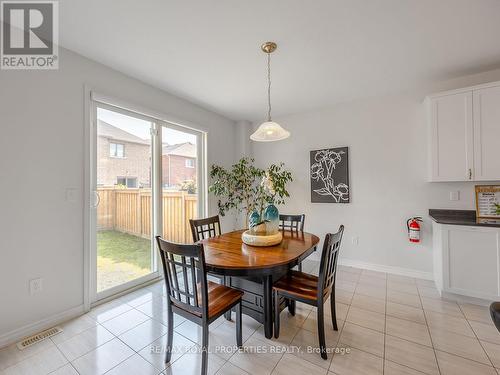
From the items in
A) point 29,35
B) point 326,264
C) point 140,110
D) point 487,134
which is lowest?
point 326,264

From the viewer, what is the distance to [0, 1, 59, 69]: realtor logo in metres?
1.69

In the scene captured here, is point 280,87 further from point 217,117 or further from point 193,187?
point 193,187

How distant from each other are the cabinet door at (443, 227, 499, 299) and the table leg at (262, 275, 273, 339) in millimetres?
2079

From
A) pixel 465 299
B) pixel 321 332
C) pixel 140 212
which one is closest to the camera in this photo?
pixel 321 332

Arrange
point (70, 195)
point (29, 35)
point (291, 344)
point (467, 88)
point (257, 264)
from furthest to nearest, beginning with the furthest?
point (467, 88) → point (70, 195) → point (29, 35) → point (291, 344) → point (257, 264)

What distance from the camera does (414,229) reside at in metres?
2.94

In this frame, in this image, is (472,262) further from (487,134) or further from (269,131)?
(269,131)

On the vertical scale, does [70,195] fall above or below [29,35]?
below

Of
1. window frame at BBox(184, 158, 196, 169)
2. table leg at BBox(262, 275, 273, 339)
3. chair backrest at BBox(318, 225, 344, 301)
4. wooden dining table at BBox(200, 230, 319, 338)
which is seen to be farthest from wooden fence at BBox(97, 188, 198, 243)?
chair backrest at BBox(318, 225, 344, 301)

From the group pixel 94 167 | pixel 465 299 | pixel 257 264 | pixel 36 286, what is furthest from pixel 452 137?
pixel 36 286

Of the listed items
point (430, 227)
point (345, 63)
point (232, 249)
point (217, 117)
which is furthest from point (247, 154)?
point (430, 227)

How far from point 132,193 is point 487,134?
13.7ft

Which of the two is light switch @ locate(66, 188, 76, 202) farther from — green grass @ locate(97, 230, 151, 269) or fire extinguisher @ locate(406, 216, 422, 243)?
fire extinguisher @ locate(406, 216, 422, 243)

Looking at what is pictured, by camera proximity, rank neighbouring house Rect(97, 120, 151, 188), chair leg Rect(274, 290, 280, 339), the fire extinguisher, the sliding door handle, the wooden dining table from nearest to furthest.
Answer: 1. the wooden dining table
2. chair leg Rect(274, 290, 280, 339)
3. the sliding door handle
4. neighbouring house Rect(97, 120, 151, 188)
5. the fire extinguisher
